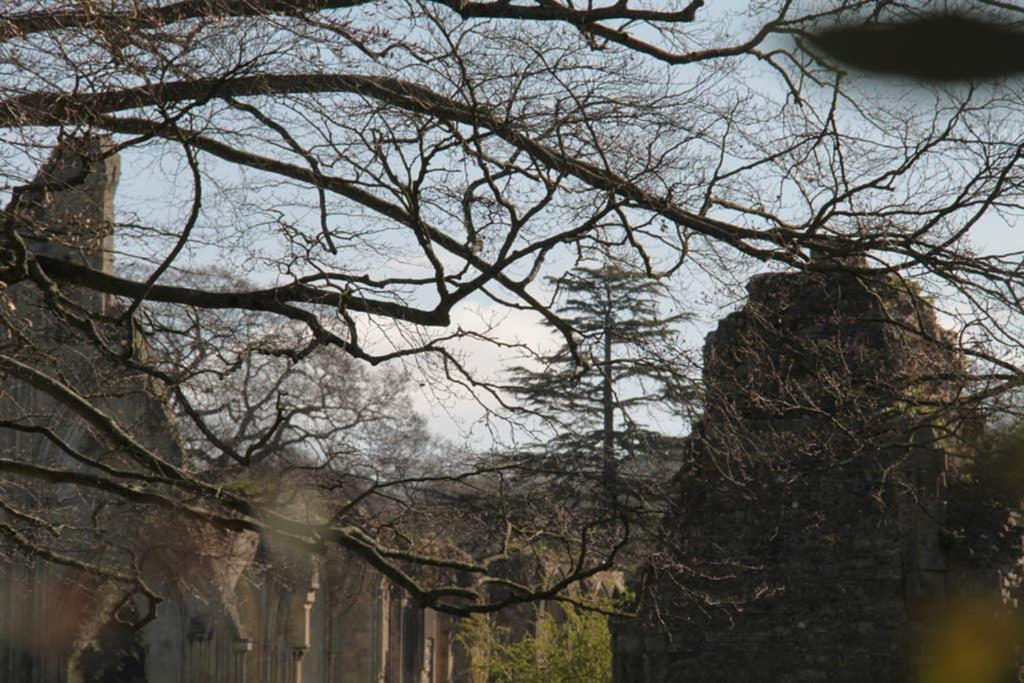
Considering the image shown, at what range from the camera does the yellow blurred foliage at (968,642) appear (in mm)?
14305

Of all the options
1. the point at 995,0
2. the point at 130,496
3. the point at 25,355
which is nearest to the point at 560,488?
the point at 130,496

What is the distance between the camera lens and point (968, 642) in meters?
14.5

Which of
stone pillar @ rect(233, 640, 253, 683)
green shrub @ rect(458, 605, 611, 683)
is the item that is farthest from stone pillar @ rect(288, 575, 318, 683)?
green shrub @ rect(458, 605, 611, 683)

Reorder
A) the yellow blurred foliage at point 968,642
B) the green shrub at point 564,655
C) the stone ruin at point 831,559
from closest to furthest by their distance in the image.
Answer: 1. the yellow blurred foliage at point 968,642
2. the stone ruin at point 831,559
3. the green shrub at point 564,655

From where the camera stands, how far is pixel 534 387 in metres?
11.9

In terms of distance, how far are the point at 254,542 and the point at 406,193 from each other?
53.5ft

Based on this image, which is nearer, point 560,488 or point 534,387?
point 560,488

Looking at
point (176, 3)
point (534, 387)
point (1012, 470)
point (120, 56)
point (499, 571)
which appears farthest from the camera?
point (499, 571)

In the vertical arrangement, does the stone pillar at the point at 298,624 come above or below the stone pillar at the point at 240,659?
above

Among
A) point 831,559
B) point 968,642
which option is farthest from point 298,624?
point 968,642

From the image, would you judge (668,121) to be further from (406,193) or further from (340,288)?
(340,288)

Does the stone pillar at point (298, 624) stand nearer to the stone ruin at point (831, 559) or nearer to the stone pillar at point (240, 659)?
the stone pillar at point (240, 659)

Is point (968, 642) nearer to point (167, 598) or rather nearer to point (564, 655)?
point (564, 655)

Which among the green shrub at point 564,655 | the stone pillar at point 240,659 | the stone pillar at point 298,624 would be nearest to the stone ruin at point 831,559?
the green shrub at point 564,655
